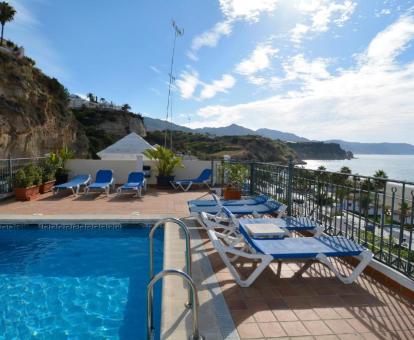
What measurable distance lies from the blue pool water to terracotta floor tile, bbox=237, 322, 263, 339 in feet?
4.42

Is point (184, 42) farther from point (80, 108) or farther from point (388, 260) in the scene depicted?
point (80, 108)

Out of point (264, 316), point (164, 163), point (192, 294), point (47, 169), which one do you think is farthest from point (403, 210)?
point (47, 169)

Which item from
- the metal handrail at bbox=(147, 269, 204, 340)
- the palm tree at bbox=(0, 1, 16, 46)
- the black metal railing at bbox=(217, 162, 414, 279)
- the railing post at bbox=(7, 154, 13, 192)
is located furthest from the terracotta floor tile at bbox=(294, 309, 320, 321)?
the palm tree at bbox=(0, 1, 16, 46)

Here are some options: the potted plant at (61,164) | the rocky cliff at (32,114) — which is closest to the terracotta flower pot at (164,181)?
the potted plant at (61,164)

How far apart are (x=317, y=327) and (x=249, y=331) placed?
0.58 m

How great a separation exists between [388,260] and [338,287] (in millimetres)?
704

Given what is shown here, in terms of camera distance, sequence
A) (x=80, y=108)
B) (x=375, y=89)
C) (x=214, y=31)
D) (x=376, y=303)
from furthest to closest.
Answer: (x=80, y=108) < (x=214, y=31) < (x=375, y=89) < (x=376, y=303)

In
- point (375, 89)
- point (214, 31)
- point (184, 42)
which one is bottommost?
point (375, 89)

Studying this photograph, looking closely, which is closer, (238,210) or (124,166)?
(238,210)


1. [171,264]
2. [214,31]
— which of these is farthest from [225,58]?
[171,264]

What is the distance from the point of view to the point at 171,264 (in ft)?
12.9

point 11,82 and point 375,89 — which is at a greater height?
point 11,82

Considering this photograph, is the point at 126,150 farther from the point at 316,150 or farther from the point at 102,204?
the point at 316,150

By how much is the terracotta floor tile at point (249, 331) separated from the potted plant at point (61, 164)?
34.4ft
